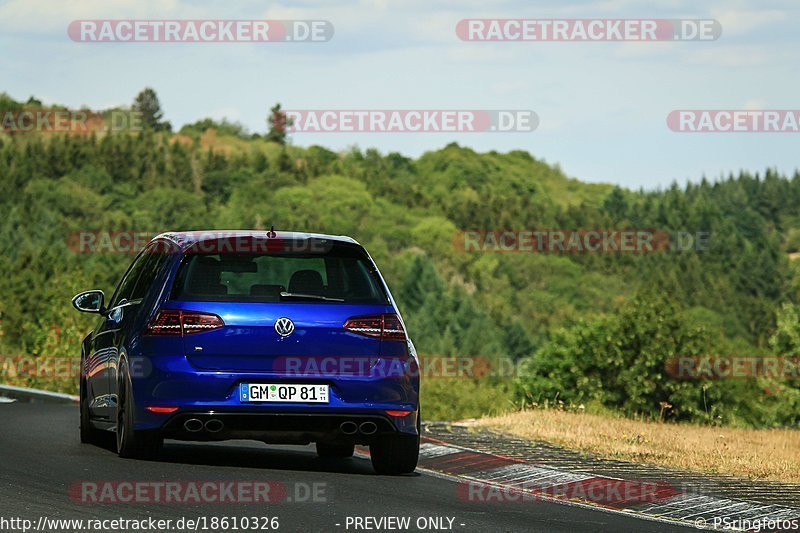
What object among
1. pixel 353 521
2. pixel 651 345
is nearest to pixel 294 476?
pixel 353 521

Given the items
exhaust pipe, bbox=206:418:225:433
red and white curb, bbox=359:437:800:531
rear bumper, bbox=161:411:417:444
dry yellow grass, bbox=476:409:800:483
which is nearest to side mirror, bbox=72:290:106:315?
rear bumper, bbox=161:411:417:444

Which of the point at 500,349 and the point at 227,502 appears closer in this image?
the point at 227,502

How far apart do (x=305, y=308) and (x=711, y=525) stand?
3236mm

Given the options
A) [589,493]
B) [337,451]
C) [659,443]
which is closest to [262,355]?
[337,451]

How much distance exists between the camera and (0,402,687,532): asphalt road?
310 inches

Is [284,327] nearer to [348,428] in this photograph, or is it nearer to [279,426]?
[279,426]

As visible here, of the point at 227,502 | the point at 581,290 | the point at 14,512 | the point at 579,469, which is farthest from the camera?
the point at 581,290

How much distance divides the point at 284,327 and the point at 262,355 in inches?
9.9

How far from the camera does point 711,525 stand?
8.56 metres

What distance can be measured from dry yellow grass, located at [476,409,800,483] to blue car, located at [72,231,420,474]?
8.96 ft

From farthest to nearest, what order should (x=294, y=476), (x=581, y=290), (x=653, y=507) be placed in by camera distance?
(x=581, y=290), (x=294, y=476), (x=653, y=507)

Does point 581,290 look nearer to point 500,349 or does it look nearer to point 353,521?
point 500,349

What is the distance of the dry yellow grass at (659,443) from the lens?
11539 mm

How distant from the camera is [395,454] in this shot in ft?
34.6
